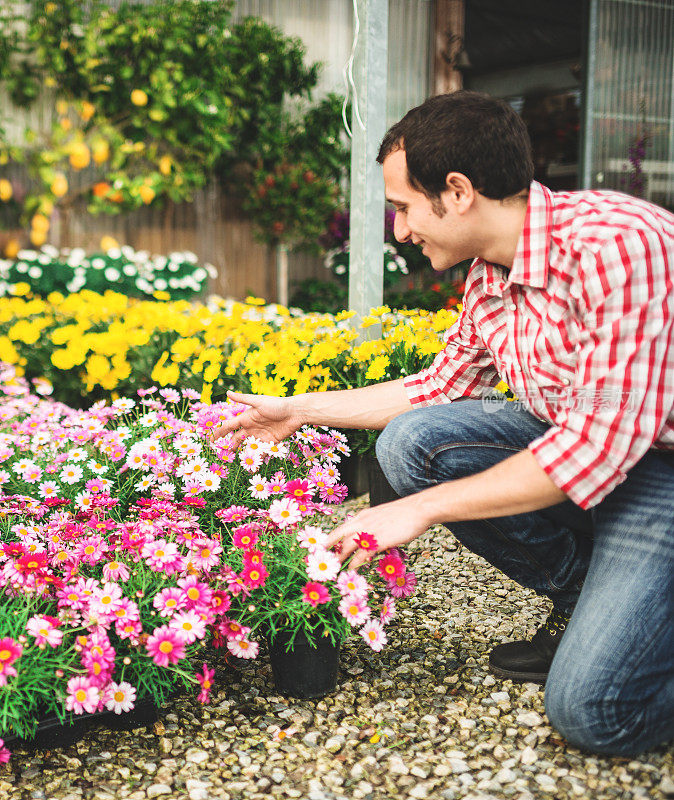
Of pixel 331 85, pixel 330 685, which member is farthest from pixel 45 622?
pixel 331 85

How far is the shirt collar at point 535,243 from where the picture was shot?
5.26 ft

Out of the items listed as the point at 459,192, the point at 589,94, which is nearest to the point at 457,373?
the point at 459,192

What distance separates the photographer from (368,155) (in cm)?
306

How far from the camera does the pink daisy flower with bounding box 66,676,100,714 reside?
142cm

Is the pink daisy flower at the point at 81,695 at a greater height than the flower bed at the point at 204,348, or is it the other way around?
the flower bed at the point at 204,348

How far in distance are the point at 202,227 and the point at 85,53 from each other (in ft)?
5.35

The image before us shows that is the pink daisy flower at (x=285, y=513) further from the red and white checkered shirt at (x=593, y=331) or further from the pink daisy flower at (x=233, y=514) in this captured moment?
the red and white checkered shirt at (x=593, y=331)

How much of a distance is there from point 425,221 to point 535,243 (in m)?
0.23

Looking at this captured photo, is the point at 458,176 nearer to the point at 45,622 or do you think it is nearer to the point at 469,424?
the point at 469,424

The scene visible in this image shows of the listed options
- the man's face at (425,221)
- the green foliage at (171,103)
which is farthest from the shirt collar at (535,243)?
the green foliage at (171,103)

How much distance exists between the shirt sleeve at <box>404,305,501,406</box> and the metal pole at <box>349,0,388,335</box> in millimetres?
1097

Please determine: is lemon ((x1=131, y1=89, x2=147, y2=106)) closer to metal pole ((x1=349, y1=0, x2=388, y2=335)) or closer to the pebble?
metal pole ((x1=349, y1=0, x2=388, y2=335))

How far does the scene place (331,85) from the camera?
709 cm

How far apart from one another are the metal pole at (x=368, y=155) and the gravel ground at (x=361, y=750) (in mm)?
1598
